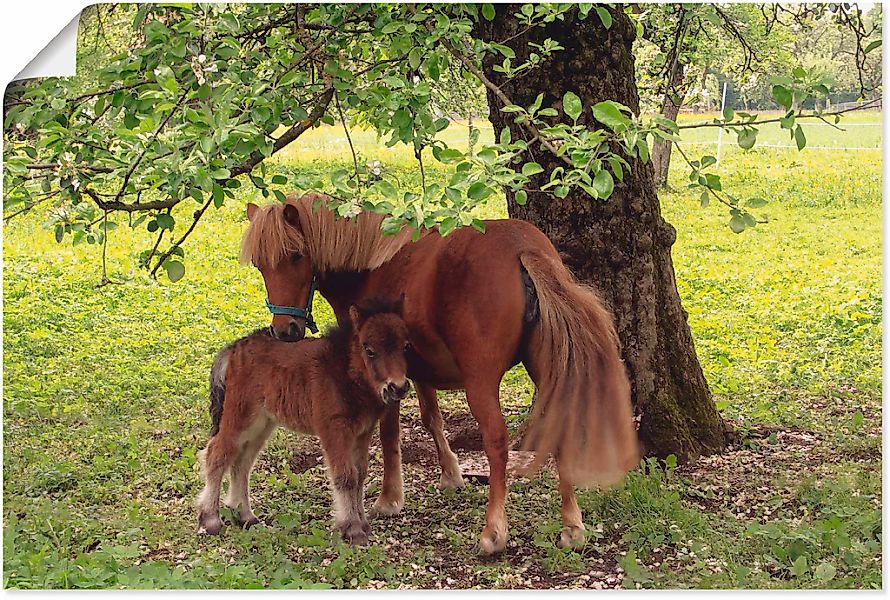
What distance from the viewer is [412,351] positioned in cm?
375

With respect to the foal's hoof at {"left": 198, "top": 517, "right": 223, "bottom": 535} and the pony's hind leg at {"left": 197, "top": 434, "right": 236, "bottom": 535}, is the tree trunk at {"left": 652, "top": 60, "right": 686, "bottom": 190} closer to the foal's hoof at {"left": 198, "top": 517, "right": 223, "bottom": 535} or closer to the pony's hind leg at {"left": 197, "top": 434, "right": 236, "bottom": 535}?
the pony's hind leg at {"left": 197, "top": 434, "right": 236, "bottom": 535}

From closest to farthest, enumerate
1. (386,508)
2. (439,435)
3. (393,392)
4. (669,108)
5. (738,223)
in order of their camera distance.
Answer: (738,223) < (393,392) < (386,508) < (439,435) < (669,108)

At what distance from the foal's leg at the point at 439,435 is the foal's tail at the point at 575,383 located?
597 millimetres

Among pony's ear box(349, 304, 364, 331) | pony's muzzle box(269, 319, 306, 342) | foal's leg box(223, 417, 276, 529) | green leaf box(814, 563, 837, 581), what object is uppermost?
pony's ear box(349, 304, 364, 331)

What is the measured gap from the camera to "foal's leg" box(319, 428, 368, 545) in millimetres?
3688

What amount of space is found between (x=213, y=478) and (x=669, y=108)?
3318 mm

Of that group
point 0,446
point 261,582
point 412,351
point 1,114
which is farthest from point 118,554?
point 1,114

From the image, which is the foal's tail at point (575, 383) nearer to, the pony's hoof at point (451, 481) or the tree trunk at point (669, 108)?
the pony's hoof at point (451, 481)

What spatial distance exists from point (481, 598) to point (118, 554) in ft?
4.58

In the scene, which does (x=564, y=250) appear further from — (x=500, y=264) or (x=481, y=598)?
(x=481, y=598)

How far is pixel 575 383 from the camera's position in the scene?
360 centimetres

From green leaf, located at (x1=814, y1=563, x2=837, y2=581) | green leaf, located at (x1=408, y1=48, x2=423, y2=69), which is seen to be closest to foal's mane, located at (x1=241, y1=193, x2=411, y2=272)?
green leaf, located at (x1=408, y1=48, x2=423, y2=69)

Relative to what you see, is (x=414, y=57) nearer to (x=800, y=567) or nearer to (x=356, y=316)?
(x=356, y=316)

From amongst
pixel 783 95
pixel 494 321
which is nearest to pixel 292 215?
pixel 494 321
